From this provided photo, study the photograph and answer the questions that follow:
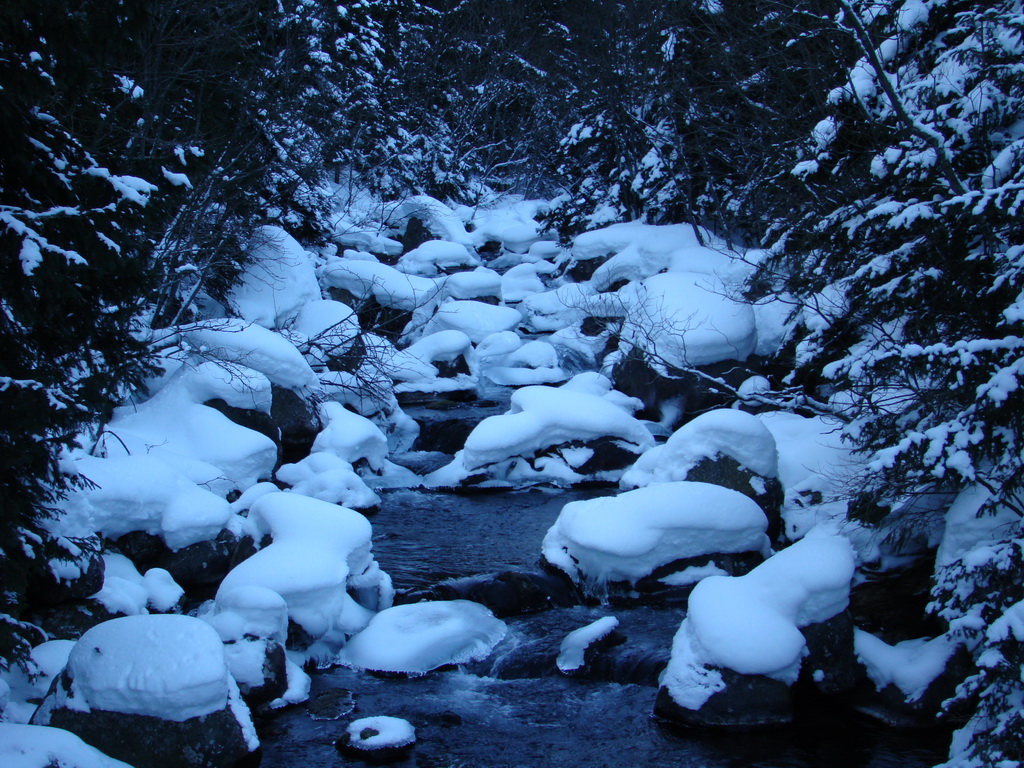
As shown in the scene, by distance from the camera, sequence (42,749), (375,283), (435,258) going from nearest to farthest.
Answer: (42,749), (375,283), (435,258)

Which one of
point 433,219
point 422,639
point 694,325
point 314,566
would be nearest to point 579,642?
point 422,639

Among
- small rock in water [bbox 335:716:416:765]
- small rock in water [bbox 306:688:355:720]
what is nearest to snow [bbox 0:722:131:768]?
small rock in water [bbox 335:716:416:765]

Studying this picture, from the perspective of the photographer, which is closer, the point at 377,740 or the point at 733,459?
the point at 377,740

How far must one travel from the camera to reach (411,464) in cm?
1255

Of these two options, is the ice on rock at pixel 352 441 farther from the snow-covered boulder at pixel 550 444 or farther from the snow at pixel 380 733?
the snow at pixel 380 733

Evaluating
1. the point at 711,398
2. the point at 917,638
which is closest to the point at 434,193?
the point at 711,398

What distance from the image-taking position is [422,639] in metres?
6.98

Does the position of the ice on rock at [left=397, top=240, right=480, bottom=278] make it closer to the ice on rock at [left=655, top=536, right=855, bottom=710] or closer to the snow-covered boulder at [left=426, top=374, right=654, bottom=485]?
the snow-covered boulder at [left=426, top=374, right=654, bottom=485]

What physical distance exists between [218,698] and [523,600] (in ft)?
11.0

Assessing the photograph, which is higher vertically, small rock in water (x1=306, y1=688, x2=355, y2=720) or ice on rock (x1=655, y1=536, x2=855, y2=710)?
ice on rock (x1=655, y1=536, x2=855, y2=710)

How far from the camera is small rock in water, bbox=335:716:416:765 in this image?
5520 millimetres

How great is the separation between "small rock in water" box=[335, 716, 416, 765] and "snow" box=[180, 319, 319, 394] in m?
6.27

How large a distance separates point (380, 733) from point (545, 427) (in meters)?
6.67

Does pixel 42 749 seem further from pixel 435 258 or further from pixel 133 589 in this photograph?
pixel 435 258
